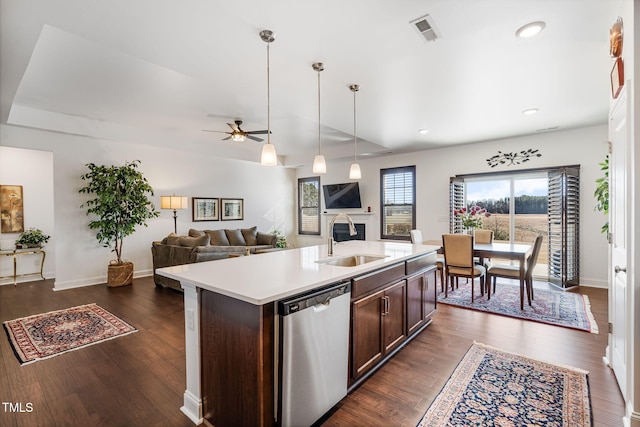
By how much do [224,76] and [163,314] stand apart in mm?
2921

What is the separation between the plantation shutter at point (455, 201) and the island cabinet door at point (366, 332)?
4.41 m

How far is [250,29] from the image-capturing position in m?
2.14

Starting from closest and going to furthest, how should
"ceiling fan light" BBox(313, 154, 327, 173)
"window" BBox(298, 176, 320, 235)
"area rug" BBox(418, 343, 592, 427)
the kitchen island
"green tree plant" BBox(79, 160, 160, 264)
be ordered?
the kitchen island → "area rug" BBox(418, 343, 592, 427) → "ceiling fan light" BBox(313, 154, 327, 173) → "green tree plant" BBox(79, 160, 160, 264) → "window" BBox(298, 176, 320, 235)

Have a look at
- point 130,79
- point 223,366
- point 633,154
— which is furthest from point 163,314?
point 633,154

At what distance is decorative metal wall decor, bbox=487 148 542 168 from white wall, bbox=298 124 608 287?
70mm

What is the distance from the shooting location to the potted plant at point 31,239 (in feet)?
17.8

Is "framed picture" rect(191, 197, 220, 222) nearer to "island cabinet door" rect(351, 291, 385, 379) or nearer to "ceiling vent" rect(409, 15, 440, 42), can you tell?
"island cabinet door" rect(351, 291, 385, 379)

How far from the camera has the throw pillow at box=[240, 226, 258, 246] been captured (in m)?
6.93

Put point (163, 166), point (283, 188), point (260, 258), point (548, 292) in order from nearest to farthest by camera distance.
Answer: point (260, 258) < point (548, 292) < point (163, 166) < point (283, 188)

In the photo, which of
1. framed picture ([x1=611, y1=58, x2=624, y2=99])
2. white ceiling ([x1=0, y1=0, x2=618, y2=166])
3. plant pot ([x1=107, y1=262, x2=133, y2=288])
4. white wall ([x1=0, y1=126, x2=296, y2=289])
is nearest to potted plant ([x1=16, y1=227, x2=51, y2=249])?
white wall ([x1=0, y1=126, x2=296, y2=289])

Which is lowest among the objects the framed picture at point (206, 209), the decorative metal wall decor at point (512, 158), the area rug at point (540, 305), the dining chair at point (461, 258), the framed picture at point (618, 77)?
the area rug at point (540, 305)

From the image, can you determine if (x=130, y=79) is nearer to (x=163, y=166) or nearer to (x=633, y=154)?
(x=163, y=166)

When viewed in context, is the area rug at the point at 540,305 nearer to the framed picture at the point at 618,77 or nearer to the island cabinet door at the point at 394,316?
the island cabinet door at the point at 394,316

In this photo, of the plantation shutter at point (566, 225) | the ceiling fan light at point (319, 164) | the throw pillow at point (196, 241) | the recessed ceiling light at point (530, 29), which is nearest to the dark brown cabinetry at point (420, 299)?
the ceiling fan light at point (319, 164)
